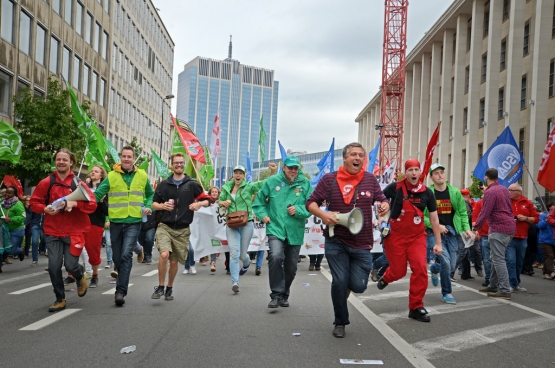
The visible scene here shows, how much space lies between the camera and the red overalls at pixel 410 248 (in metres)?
7.12

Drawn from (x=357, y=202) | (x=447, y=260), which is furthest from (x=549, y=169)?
(x=357, y=202)

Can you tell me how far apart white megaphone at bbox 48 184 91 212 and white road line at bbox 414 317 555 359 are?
3.99 metres

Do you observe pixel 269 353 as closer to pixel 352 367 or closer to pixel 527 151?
pixel 352 367

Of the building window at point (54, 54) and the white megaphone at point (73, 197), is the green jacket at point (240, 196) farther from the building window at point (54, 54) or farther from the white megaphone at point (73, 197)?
the building window at point (54, 54)

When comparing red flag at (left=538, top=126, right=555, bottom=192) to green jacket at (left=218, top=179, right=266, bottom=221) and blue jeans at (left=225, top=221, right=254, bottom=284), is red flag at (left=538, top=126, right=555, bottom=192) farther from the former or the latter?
blue jeans at (left=225, top=221, right=254, bottom=284)

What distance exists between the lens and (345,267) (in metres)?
6.30

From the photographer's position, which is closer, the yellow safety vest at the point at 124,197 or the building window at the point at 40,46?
the yellow safety vest at the point at 124,197

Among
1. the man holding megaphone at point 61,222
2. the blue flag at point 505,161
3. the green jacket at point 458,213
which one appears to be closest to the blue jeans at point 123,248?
the man holding megaphone at point 61,222

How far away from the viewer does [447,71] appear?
48375 millimetres

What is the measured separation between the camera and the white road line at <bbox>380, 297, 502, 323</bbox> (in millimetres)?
7357

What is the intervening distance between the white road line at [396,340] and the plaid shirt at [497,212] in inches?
102

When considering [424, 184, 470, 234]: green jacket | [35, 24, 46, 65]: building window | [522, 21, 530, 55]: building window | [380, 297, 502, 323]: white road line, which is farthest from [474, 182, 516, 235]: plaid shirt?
[522, 21, 530, 55]: building window

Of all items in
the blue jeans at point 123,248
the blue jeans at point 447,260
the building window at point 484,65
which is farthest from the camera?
the building window at point 484,65

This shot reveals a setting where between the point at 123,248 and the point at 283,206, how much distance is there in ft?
7.12
